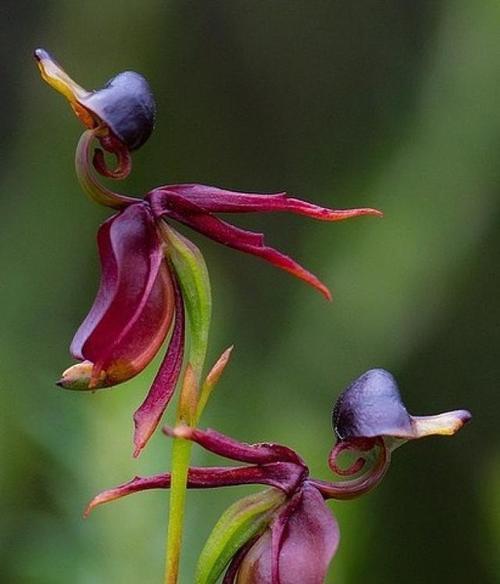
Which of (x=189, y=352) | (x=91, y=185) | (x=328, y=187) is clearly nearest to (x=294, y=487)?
(x=189, y=352)

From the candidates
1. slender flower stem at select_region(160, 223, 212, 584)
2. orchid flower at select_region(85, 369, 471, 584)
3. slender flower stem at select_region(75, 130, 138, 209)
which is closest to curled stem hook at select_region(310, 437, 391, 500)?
orchid flower at select_region(85, 369, 471, 584)

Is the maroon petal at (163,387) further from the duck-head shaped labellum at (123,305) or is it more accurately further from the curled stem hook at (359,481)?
the curled stem hook at (359,481)

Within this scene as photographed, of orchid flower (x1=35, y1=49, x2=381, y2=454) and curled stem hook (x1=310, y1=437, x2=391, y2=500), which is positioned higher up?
orchid flower (x1=35, y1=49, x2=381, y2=454)

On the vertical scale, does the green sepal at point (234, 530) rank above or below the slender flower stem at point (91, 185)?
below

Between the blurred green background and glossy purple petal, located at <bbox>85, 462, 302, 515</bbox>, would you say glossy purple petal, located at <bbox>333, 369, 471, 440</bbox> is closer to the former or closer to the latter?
glossy purple petal, located at <bbox>85, 462, 302, 515</bbox>

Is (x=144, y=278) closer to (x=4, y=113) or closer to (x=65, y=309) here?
(x=65, y=309)

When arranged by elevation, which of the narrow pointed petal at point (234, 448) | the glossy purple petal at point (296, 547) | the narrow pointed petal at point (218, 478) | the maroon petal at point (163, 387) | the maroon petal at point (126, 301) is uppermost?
the maroon petal at point (126, 301)

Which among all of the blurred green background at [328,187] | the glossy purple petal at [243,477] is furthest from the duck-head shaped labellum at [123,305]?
the blurred green background at [328,187]

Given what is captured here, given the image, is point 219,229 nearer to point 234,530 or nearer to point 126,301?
point 126,301

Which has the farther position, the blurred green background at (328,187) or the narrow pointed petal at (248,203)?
the blurred green background at (328,187)
